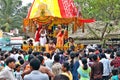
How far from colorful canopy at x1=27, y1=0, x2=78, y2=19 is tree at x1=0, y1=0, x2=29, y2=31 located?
82.0 feet

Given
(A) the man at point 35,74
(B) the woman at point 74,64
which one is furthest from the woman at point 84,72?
(A) the man at point 35,74

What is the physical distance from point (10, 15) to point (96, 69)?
38347 mm

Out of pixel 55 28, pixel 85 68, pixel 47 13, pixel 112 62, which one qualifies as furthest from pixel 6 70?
pixel 55 28

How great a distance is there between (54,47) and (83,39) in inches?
434

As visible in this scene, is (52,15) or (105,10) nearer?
(52,15)

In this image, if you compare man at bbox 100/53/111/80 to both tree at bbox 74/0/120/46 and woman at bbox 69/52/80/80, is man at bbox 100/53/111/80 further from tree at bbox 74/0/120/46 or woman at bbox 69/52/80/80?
tree at bbox 74/0/120/46

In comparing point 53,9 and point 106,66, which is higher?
point 53,9

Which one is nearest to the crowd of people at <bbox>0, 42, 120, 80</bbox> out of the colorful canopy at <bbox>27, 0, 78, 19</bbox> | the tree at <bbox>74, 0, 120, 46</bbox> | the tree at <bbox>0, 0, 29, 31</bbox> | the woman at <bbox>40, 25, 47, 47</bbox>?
the woman at <bbox>40, 25, 47, 47</bbox>

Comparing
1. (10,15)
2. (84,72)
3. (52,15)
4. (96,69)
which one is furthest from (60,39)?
(10,15)

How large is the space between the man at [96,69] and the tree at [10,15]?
36.5 m

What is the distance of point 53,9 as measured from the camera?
69.8 feet

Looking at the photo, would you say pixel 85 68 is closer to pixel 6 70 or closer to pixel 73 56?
pixel 73 56

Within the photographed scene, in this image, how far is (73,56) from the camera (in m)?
10.8

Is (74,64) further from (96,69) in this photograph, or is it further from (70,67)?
(96,69)
